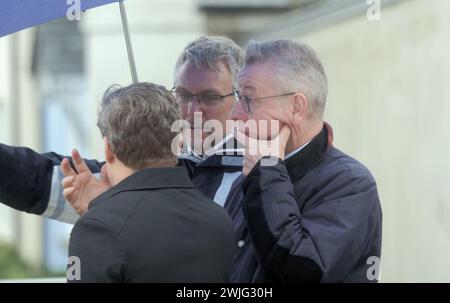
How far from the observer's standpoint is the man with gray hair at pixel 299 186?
255 cm

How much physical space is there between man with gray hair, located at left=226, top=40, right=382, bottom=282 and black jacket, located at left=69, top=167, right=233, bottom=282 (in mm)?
119

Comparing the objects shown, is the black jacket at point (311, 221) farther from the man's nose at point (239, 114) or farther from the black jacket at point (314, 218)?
the man's nose at point (239, 114)

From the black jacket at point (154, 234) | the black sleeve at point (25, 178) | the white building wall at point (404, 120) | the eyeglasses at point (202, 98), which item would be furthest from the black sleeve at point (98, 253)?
the white building wall at point (404, 120)

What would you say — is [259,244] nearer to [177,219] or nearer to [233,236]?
[233,236]

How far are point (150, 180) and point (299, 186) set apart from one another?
0.44m

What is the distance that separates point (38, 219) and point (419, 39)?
923 centimetres

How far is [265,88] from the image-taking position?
2.78 meters

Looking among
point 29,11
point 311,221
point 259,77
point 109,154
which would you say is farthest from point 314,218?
point 29,11

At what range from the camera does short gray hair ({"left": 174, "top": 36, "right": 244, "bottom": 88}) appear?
320cm

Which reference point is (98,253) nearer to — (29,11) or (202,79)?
(29,11)

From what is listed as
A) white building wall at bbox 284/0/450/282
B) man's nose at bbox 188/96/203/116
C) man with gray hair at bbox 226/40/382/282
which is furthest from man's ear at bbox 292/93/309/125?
white building wall at bbox 284/0/450/282

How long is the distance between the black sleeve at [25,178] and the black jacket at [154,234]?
0.67 meters

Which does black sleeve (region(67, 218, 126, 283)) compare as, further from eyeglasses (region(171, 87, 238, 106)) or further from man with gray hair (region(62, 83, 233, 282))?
eyeglasses (region(171, 87, 238, 106))

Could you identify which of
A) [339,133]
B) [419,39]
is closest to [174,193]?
[419,39]
